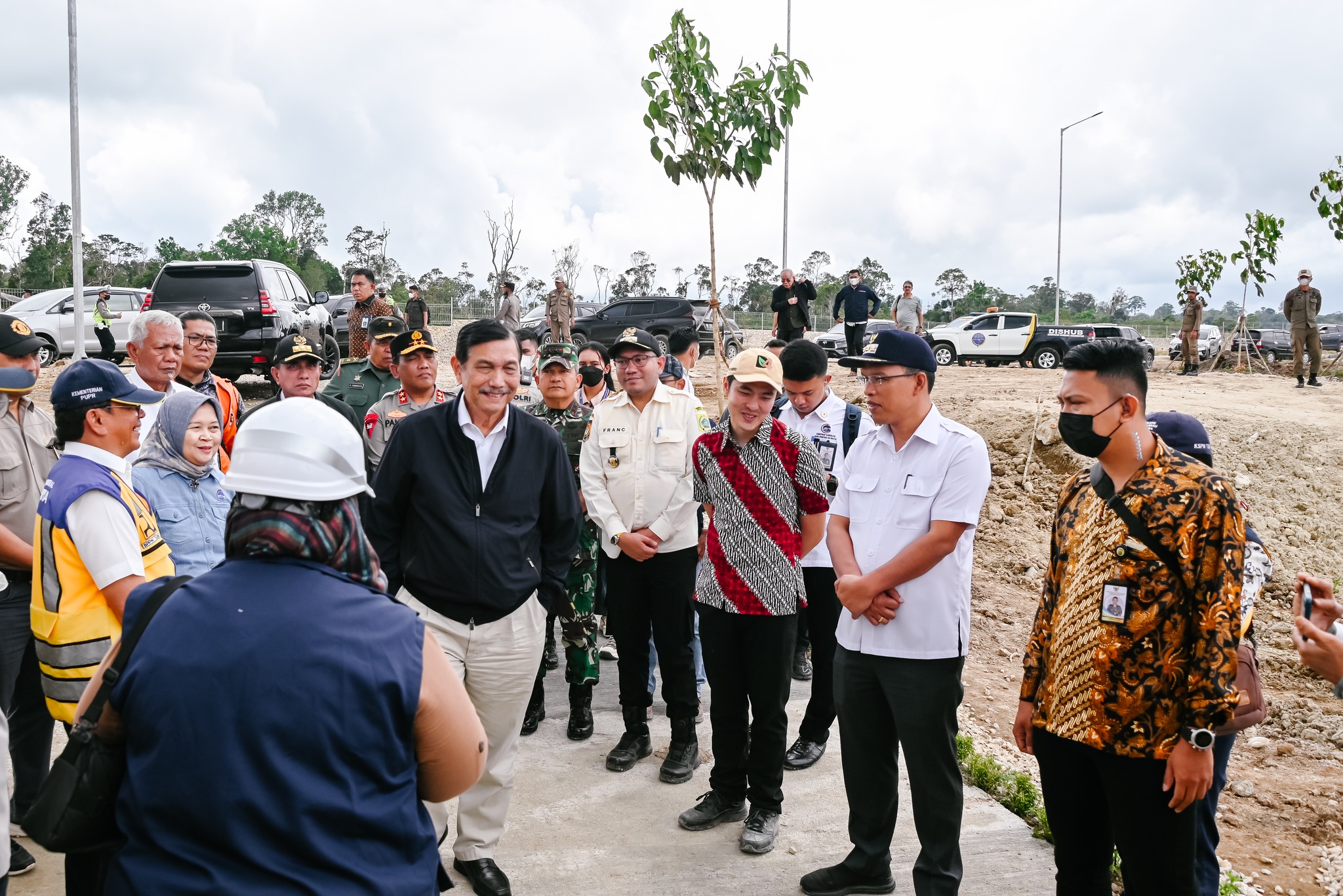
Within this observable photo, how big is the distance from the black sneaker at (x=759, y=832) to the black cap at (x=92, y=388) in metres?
2.68

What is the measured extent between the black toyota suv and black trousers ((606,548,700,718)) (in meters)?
8.78

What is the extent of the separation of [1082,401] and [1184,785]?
41.2 inches

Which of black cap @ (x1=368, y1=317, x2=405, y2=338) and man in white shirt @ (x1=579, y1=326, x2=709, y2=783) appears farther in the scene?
black cap @ (x1=368, y1=317, x2=405, y2=338)

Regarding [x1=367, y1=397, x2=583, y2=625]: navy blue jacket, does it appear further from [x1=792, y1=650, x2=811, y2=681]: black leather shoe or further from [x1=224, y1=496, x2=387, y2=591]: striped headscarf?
[x1=792, y1=650, x2=811, y2=681]: black leather shoe

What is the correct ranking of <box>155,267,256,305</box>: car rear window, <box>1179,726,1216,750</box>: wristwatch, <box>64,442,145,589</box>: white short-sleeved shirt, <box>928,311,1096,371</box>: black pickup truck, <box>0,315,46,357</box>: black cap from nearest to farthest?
1. <box>1179,726,1216,750</box>: wristwatch
2. <box>64,442,145,589</box>: white short-sleeved shirt
3. <box>0,315,46,357</box>: black cap
4. <box>155,267,256,305</box>: car rear window
5. <box>928,311,1096,371</box>: black pickup truck

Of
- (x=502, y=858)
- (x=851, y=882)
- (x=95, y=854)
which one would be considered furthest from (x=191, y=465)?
(x=851, y=882)

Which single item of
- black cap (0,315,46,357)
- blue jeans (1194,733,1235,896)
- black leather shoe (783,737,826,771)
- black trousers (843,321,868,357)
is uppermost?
black trousers (843,321,868,357)

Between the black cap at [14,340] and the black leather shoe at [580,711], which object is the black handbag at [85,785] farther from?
the black leather shoe at [580,711]

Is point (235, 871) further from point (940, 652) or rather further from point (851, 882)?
point (851, 882)

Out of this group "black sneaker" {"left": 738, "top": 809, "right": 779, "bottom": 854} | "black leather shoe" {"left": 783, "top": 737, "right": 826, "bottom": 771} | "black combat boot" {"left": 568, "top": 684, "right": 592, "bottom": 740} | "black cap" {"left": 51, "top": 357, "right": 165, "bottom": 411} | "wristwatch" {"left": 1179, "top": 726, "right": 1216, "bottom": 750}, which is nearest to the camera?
"wristwatch" {"left": 1179, "top": 726, "right": 1216, "bottom": 750}

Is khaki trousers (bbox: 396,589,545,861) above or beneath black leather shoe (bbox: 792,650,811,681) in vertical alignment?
above

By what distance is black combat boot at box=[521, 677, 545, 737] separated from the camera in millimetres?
4918

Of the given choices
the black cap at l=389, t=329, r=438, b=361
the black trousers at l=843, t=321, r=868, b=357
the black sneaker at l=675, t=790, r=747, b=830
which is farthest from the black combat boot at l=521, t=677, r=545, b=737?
the black trousers at l=843, t=321, r=868, b=357

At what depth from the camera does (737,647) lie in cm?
384
